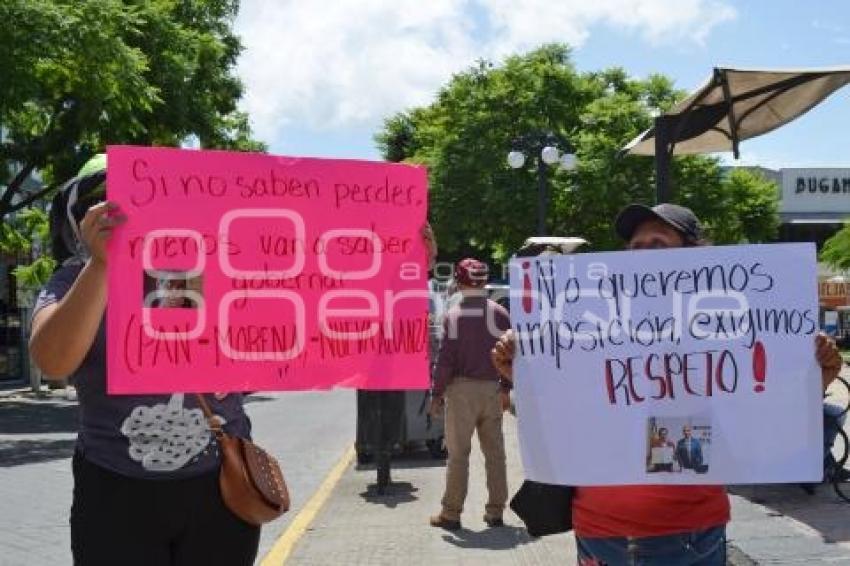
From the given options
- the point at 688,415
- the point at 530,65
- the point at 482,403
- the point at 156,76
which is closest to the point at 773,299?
the point at 688,415

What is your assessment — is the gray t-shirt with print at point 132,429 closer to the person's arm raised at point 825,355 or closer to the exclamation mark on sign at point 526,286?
the exclamation mark on sign at point 526,286

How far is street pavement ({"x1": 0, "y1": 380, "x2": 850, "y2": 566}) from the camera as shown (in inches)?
249

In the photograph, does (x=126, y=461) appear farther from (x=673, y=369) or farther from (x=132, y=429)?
(x=673, y=369)

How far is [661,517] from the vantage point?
116 inches

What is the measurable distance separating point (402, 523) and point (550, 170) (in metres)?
26.2

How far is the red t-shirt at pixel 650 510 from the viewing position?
9.66ft

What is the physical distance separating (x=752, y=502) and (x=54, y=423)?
1278 cm

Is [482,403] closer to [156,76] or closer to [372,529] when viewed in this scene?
[372,529]

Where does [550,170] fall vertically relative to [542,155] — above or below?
above

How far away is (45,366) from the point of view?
260 cm


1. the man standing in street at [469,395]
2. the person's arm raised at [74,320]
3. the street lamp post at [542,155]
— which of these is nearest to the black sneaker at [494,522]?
the man standing in street at [469,395]

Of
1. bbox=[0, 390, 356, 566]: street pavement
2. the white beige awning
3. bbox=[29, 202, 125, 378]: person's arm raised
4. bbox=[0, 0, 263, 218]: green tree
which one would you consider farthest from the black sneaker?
bbox=[0, 0, 263, 218]: green tree

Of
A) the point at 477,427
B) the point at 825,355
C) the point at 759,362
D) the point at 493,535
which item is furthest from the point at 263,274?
the point at 477,427

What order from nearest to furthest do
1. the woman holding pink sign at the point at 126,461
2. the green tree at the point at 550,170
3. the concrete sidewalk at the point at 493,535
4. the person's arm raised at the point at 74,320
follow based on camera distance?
1. the person's arm raised at the point at 74,320
2. the woman holding pink sign at the point at 126,461
3. the concrete sidewalk at the point at 493,535
4. the green tree at the point at 550,170
